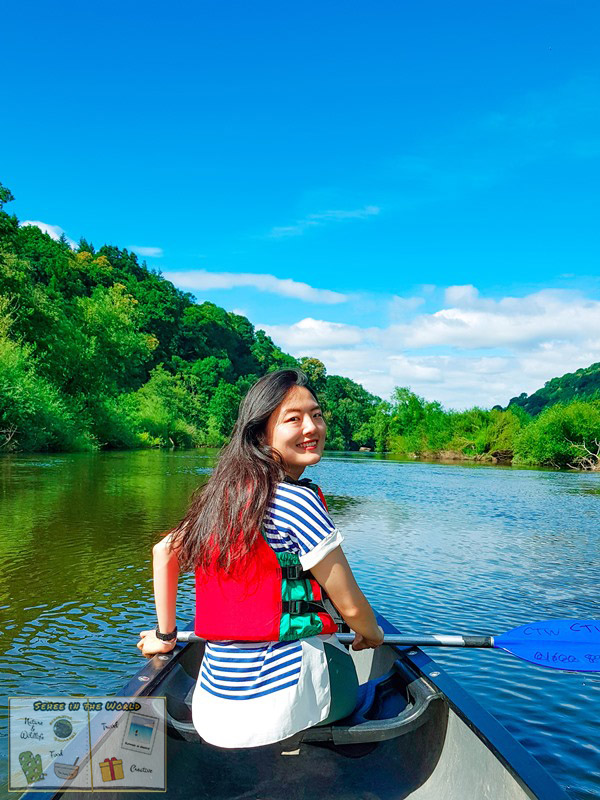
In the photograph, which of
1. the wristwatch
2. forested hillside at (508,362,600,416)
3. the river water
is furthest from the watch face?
forested hillside at (508,362,600,416)

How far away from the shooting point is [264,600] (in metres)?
1.85

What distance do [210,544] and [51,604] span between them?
4.01 meters

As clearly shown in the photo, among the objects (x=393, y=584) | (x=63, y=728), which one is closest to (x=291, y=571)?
(x=63, y=728)

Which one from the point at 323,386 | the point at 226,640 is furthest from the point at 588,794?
the point at 323,386

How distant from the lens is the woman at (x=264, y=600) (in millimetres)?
1826

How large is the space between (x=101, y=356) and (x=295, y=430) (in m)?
33.3

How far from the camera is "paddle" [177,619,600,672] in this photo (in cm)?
323

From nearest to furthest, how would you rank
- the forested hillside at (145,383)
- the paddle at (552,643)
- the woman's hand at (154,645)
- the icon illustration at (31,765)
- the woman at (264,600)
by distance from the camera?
the woman at (264,600), the woman's hand at (154,645), the icon illustration at (31,765), the paddle at (552,643), the forested hillside at (145,383)

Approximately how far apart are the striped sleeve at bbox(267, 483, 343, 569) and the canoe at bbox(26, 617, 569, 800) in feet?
2.00

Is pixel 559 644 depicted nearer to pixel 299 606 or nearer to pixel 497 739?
pixel 497 739

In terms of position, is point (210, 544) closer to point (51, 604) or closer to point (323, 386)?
point (51, 604)

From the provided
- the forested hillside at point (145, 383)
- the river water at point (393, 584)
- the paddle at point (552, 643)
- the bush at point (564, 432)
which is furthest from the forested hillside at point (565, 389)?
the paddle at point (552, 643)

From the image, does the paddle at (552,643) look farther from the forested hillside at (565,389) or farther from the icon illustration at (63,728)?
the forested hillside at (565,389)

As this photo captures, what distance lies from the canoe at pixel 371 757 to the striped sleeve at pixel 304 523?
2.00ft
